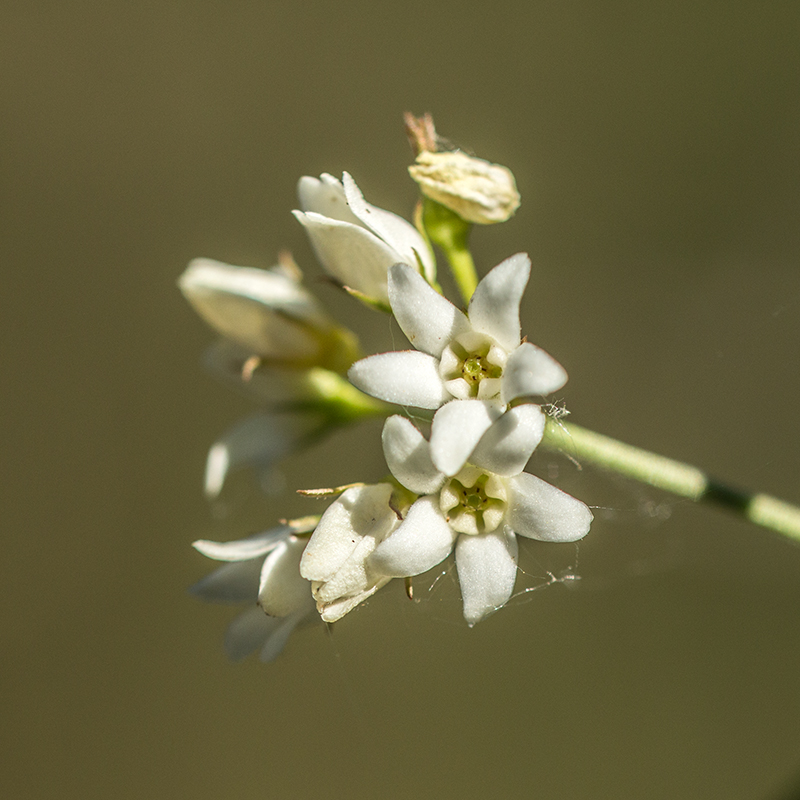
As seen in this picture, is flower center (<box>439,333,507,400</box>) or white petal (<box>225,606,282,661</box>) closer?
flower center (<box>439,333,507,400</box>)

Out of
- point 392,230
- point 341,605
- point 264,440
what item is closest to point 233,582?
point 341,605

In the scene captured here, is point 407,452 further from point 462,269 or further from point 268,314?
point 268,314

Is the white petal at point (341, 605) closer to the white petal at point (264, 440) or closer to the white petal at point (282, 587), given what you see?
the white petal at point (282, 587)

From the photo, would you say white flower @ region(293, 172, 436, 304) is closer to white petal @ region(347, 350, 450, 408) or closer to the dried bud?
the dried bud

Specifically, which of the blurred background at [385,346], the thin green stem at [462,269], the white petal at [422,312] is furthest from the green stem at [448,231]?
the blurred background at [385,346]

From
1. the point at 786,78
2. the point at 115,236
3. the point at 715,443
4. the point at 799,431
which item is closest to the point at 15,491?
the point at 115,236

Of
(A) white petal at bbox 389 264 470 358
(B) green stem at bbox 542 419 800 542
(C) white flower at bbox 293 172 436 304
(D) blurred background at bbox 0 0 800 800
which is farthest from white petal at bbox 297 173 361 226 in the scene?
(D) blurred background at bbox 0 0 800 800
